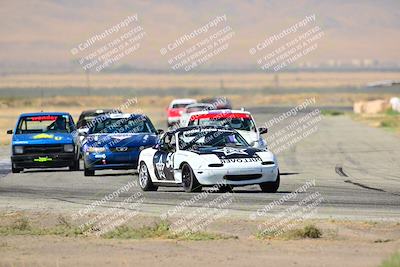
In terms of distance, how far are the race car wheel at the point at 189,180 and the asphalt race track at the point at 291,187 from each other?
18 centimetres

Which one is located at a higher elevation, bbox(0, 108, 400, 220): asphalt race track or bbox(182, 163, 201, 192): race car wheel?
bbox(182, 163, 201, 192): race car wheel

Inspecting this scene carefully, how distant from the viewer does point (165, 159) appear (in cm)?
2080

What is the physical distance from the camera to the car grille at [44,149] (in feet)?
90.1

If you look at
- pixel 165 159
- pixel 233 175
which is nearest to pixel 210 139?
pixel 165 159

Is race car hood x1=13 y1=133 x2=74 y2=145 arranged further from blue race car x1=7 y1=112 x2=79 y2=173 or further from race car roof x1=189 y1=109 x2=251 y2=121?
race car roof x1=189 y1=109 x2=251 y2=121

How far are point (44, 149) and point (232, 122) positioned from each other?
4.78m

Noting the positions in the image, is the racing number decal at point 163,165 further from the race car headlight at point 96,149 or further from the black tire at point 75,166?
the black tire at point 75,166

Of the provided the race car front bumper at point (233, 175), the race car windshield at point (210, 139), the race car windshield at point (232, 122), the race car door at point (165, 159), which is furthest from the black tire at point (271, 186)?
the race car windshield at point (232, 122)

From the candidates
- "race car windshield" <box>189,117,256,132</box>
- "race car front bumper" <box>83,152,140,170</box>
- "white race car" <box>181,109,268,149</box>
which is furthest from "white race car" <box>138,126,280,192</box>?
"race car windshield" <box>189,117,256,132</box>

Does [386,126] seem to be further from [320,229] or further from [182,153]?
[320,229]

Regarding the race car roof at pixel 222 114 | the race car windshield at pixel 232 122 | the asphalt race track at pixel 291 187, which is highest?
the race car roof at pixel 222 114

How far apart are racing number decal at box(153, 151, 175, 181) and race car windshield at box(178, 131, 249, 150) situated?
1.14ft

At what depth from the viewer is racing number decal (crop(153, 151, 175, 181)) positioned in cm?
2056

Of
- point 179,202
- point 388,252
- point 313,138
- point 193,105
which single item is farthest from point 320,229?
point 193,105
